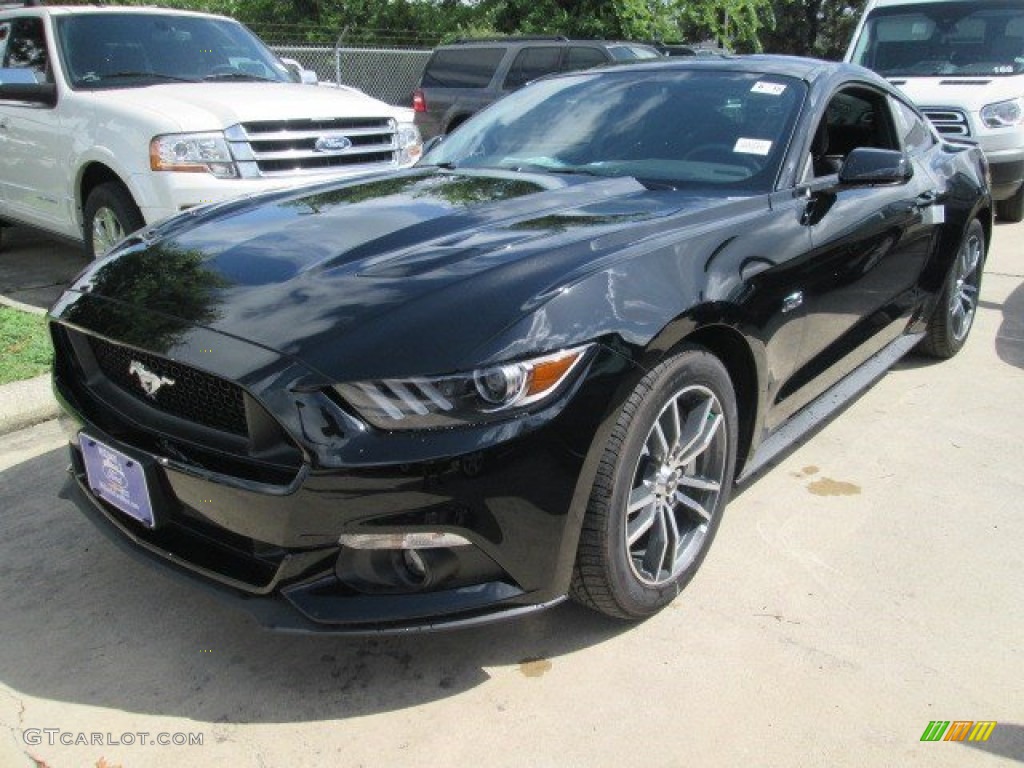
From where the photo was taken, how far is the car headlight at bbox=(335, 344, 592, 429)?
2.04 meters

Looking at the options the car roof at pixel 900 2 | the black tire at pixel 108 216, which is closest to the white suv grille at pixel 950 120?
the car roof at pixel 900 2

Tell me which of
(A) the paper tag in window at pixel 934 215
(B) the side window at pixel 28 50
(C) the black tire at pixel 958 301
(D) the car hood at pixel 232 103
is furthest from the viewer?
(B) the side window at pixel 28 50

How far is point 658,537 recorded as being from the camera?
8.46 feet

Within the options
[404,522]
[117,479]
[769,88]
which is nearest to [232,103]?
[769,88]

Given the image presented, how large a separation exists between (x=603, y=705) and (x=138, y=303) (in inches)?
64.4

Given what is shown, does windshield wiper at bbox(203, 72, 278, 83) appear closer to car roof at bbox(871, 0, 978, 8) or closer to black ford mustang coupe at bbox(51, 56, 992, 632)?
black ford mustang coupe at bbox(51, 56, 992, 632)

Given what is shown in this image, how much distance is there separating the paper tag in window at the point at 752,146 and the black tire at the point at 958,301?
5.86 feet

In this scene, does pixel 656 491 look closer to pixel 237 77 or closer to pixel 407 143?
pixel 407 143

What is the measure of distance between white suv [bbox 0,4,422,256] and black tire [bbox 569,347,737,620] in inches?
140

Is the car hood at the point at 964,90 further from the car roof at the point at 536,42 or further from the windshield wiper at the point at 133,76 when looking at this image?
the windshield wiper at the point at 133,76

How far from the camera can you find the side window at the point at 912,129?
4.21m

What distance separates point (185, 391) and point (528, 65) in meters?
10.3

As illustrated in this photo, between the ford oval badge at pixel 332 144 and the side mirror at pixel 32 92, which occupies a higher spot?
the side mirror at pixel 32 92

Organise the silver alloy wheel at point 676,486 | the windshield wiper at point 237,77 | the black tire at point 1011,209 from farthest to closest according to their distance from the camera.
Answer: the black tire at point 1011,209 → the windshield wiper at point 237,77 → the silver alloy wheel at point 676,486
